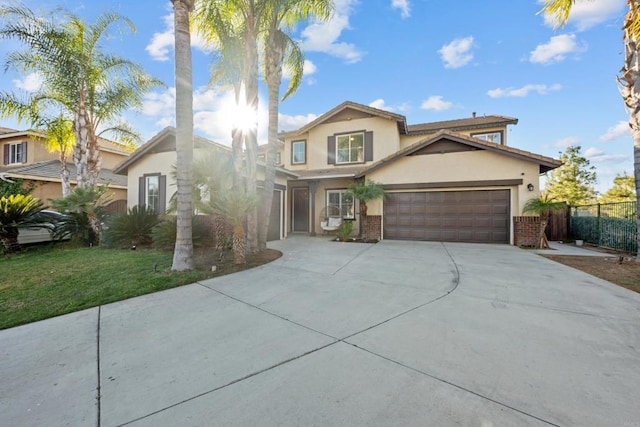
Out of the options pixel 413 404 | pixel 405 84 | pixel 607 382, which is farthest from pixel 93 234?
pixel 405 84

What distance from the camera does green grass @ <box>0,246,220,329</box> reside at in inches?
163

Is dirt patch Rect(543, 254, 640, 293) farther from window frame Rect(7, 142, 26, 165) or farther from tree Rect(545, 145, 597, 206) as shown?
window frame Rect(7, 142, 26, 165)

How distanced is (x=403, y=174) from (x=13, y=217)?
45.4 feet

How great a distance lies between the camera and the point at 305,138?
49.6 ft

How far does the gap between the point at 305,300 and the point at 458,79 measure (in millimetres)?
14030

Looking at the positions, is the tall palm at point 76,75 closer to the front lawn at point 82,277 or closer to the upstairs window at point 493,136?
the front lawn at point 82,277

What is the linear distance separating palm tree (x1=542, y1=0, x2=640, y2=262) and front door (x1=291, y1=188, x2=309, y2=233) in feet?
37.3

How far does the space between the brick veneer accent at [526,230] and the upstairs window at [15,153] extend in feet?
89.9

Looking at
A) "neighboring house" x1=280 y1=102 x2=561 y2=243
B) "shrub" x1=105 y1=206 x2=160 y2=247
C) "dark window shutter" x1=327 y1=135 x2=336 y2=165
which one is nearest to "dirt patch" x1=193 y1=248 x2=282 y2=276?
"shrub" x1=105 y1=206 x2=160 y2=247

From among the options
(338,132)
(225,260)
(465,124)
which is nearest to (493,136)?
(465,124)

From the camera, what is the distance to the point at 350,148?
14.1 meters

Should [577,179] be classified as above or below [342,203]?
above

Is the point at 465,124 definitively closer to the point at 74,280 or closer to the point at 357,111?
Result: the point at 357,111

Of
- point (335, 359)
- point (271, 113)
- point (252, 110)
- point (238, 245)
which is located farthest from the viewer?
point (271, 113)
